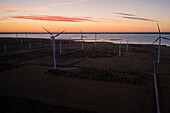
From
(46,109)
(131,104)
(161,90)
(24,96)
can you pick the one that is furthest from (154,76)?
(24,96)

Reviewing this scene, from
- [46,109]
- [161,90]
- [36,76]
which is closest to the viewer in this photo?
[46,109]

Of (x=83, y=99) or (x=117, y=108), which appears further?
(x=83, y=99)

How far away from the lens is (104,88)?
55.1 feet

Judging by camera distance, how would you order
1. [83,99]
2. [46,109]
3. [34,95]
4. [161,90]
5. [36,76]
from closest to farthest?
[46,109]
[83,99]
[34,95]
[161,90]
[36,76]

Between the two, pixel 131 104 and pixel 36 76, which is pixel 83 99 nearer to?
pixel 131 104

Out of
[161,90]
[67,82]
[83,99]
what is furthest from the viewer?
[67,82]

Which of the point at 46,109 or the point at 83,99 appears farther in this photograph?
the point at 83,99

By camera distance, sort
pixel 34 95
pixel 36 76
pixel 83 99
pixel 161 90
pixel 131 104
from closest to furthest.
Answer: pixel 131 104 → pixel 83 99 → pixel 34 95 → pixel 161 90 → pixel 36 76

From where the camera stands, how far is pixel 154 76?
21.5 metres

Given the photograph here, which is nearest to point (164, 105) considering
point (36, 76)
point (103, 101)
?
point (103, 101)

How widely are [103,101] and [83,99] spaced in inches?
78.2

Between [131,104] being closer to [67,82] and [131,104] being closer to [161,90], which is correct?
[161,90]

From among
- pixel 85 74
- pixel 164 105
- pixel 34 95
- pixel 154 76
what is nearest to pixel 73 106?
pixel 34 95

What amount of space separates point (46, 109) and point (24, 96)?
402 cm
